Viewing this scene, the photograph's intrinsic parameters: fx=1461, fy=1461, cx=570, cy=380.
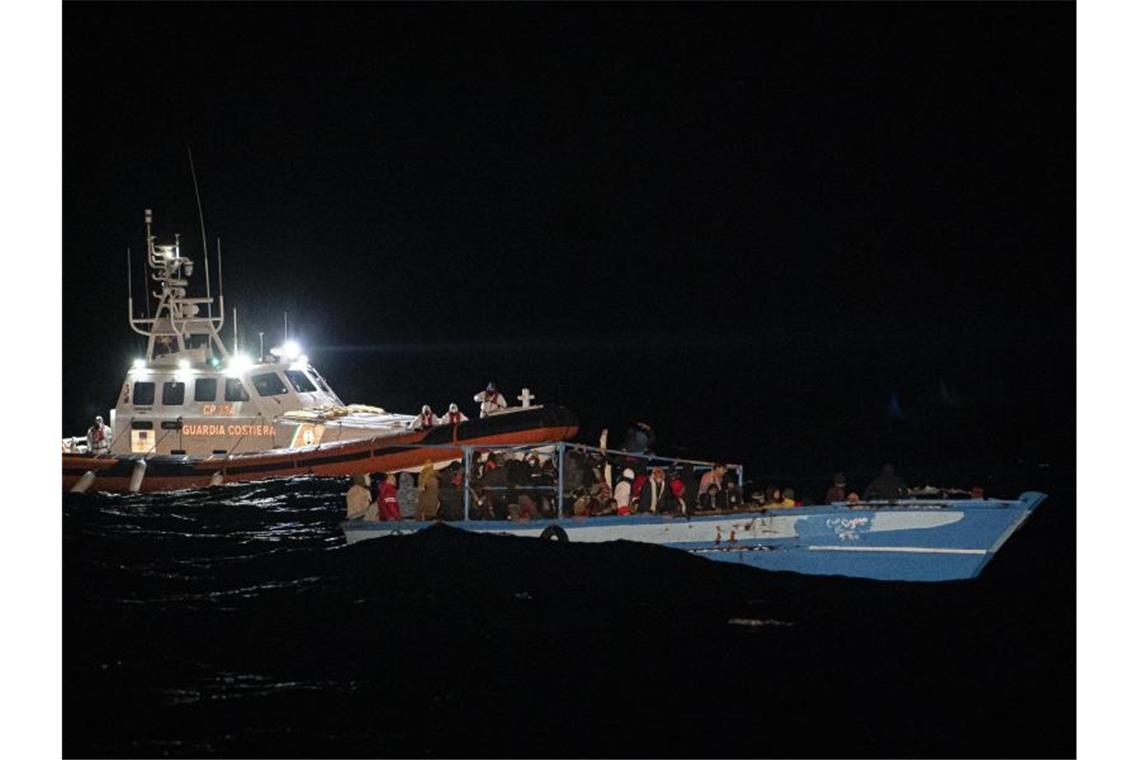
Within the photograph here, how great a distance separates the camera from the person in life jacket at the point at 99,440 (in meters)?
30.5

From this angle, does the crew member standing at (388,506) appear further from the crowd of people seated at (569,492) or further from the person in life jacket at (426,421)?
the person in life jacket at (426,421)

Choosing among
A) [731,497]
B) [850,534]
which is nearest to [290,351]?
[731,497]

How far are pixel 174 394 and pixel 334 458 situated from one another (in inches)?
169

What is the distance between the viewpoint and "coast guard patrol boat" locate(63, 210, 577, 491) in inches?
1122

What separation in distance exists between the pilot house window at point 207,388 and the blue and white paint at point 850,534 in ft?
40.0

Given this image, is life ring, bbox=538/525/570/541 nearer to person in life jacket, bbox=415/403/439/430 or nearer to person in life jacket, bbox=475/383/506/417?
person in life jacket, bbox=415/403/439/430

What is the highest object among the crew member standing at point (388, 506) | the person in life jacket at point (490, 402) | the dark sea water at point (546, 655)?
the person in life jacket at point (490, 402)

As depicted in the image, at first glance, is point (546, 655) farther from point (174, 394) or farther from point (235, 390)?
point (174, 394)

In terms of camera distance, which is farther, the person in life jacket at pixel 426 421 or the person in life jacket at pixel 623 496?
the person in life jacket at pixel 426 421

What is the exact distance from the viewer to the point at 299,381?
31.1 metres

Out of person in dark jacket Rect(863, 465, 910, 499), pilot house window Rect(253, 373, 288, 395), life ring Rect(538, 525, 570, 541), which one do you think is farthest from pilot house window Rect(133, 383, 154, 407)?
person in dark jacket Rect(863, 465, 910, 499)

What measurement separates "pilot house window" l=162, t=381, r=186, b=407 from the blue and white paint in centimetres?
1270

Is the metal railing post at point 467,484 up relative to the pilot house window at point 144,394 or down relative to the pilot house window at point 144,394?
down

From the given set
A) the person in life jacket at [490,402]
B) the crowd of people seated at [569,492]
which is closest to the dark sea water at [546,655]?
the crowd of people seated at [569,492]
